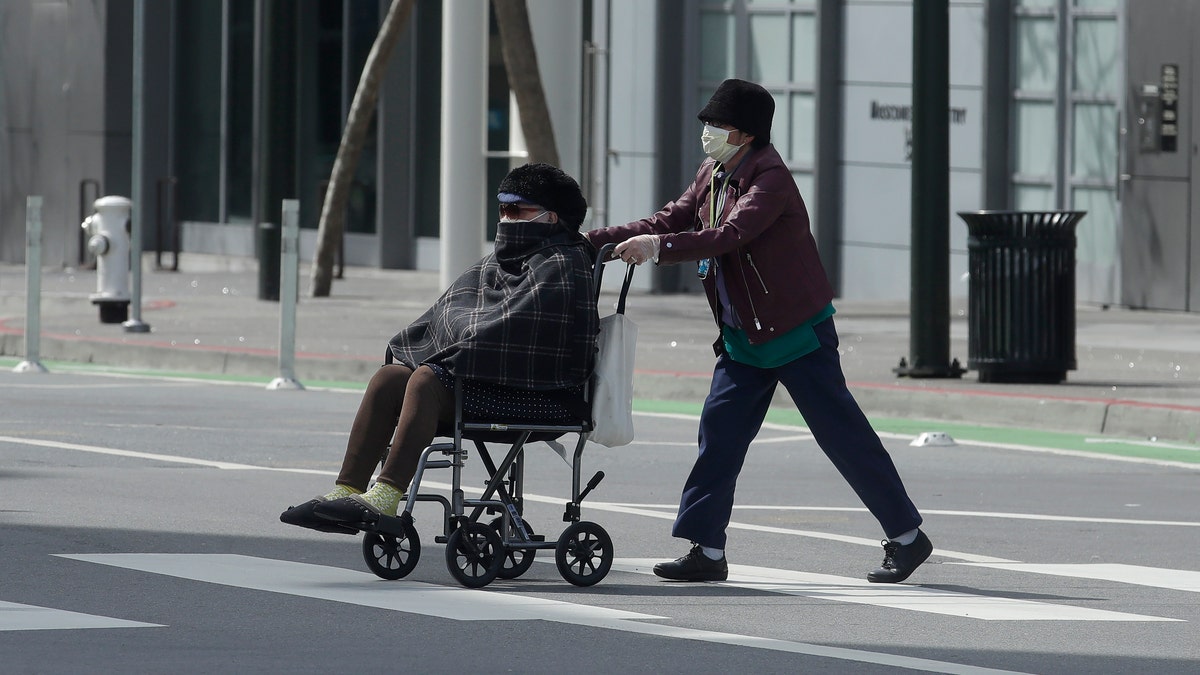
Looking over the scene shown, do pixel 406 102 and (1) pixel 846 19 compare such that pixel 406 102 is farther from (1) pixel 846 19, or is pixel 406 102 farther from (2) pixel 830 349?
(2) pixel 830 349

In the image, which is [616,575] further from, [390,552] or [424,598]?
[424,598]

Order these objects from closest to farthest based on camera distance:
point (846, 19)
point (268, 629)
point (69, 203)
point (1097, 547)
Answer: point (268, 629) → point (1097, 547) → point (846, 19) → point (69, 203)

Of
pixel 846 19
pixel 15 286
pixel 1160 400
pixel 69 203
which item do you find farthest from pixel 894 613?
pixel 69 203

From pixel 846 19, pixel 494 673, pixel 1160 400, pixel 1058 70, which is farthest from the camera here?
pixel 846 19

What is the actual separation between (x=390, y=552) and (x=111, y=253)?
1295 cm

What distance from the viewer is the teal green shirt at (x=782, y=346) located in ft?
26.3

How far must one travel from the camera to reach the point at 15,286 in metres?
27.0

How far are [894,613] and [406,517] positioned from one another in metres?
1.55

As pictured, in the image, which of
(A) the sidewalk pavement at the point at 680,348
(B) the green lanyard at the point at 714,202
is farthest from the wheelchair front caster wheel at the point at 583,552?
(A) the sidewalk pavement at the point at 680,348

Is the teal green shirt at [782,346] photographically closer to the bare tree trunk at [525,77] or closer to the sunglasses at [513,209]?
the sunglasses at [513,209]

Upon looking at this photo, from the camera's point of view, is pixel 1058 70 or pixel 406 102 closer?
pixel 1058 70

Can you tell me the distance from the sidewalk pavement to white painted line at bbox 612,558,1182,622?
5572mm

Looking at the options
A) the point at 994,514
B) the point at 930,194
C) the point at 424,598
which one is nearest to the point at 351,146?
the point at 930,194

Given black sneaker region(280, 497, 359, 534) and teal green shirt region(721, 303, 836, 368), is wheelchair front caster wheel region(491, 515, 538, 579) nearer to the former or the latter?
black sneaker region(280, 497, 359, 534)
